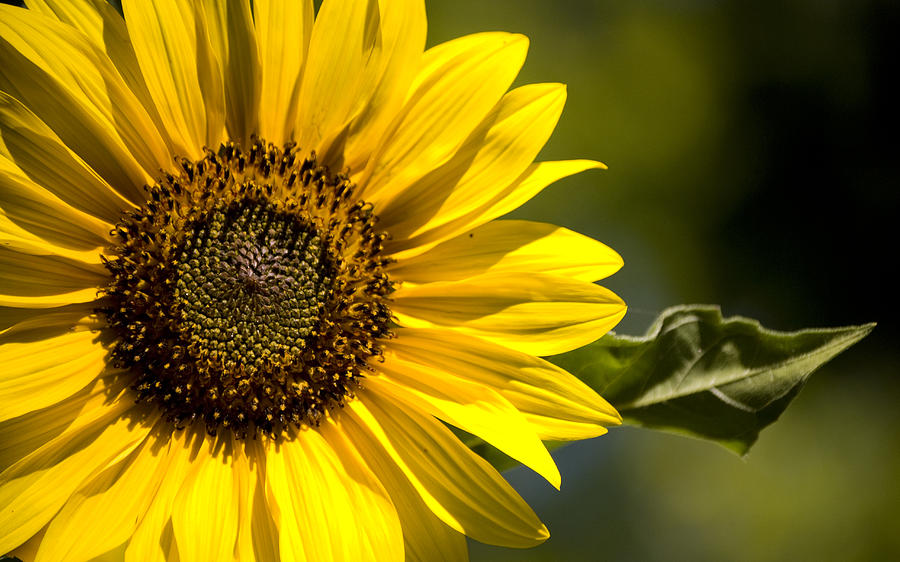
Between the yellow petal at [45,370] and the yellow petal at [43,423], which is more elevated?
the yellow petal at [45,370]

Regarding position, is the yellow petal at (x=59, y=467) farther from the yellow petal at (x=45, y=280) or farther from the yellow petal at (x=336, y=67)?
the yellow petal at (x=336, y=67)

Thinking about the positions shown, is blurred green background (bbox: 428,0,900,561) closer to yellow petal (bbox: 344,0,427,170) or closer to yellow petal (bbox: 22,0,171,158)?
yellow petal (bbox: 344,0,427,170)

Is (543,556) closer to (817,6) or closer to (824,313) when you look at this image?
(824,313)

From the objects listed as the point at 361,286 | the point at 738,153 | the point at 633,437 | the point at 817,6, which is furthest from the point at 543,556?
the point at 817,6

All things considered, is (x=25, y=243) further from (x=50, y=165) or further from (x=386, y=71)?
(x=386, y=71)

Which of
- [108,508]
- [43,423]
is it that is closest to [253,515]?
[108,508]

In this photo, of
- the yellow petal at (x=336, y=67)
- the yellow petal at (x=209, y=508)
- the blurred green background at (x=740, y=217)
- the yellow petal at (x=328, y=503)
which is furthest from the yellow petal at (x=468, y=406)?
the blurred green background at (x=740, y=217)
